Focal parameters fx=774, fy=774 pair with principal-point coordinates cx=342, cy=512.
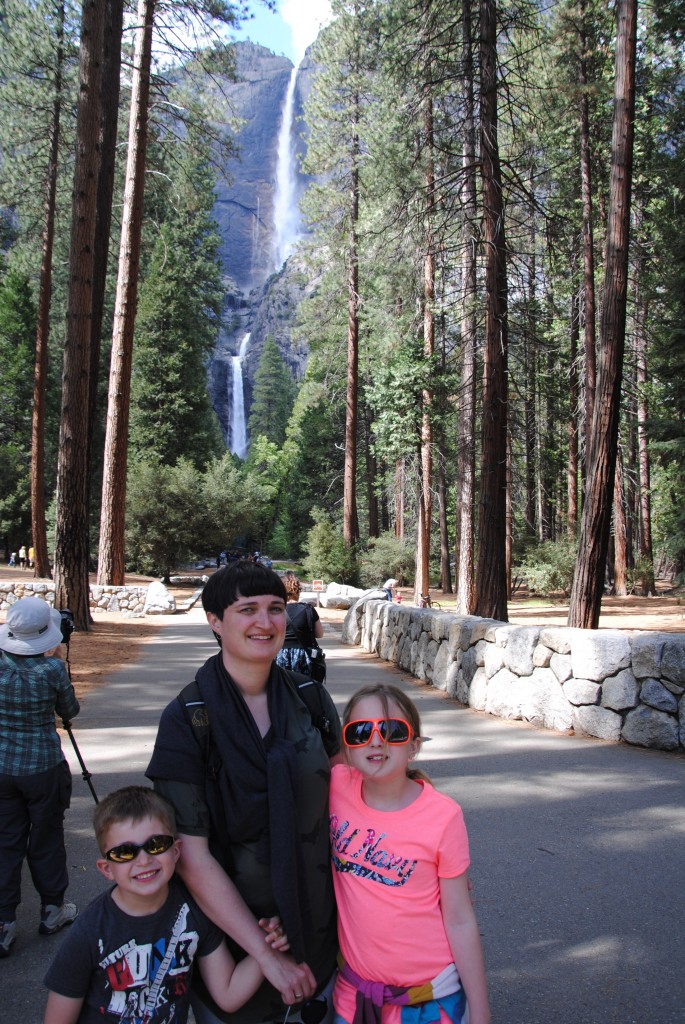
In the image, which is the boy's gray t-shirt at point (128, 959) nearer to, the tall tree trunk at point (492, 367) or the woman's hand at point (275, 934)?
the woman's hand at point (275, 934)

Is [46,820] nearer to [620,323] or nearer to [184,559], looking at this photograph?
[620,323]

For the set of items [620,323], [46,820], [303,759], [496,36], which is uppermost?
[496,36]

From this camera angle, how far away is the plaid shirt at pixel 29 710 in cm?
308

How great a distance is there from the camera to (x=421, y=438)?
19.9m

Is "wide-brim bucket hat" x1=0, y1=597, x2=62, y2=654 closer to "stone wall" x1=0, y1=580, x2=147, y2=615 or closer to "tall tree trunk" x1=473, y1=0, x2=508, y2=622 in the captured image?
"tall tree trunk" x1=473, y1=0, x2=508, y2=622

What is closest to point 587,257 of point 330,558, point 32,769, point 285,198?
point 330,558

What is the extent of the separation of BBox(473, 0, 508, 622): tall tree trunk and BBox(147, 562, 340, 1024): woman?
904 cm

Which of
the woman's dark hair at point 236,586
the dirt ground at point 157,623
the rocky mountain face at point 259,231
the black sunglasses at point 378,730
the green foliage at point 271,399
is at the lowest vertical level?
the dirt ground at point 157,623

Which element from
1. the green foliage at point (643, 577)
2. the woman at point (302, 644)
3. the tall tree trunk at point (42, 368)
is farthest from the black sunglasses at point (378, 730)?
the green foliage at point (643, 577)

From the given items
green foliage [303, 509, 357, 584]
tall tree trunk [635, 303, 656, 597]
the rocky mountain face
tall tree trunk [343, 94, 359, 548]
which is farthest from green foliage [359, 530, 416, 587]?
the rocky mountain face

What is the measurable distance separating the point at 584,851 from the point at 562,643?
2.79m

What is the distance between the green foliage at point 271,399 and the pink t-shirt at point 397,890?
71654 millimetres

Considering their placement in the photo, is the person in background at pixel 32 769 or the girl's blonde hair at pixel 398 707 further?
the person in background at pixel 32 769

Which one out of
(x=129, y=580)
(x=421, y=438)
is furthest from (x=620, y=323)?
(x=129, y=580)
